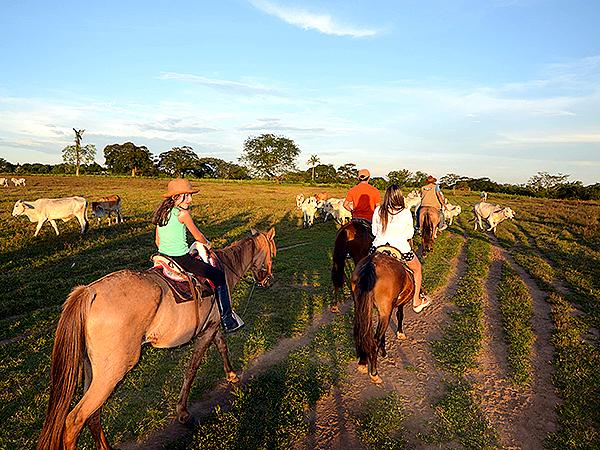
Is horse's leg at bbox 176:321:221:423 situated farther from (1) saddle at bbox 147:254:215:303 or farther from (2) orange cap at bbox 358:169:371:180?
(2) orange cap at bbox 358:169:371:180

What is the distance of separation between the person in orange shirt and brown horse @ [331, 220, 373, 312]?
252mm

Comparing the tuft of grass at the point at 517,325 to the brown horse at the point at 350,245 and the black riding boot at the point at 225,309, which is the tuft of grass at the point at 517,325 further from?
the black riding boot at the point at 225,309

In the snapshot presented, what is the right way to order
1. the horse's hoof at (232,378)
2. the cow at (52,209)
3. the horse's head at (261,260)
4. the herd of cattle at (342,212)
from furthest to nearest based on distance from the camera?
the herd of cattle at (342,212) < the cow at (52,209) < the horse's head at (261,260) < the horse's hoof at (232,378)

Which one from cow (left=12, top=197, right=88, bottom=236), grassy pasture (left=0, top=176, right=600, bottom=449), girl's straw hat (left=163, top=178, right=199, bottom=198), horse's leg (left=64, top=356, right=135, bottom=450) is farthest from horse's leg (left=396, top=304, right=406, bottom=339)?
cow (left=12, top=197, right=88, bottom=236)

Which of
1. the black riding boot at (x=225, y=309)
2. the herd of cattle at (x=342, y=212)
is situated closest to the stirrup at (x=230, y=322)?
the black riding boot at (x=225, y=309)

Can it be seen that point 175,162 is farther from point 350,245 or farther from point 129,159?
point 350,245

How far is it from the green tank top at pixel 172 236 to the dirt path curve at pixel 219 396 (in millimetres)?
2137

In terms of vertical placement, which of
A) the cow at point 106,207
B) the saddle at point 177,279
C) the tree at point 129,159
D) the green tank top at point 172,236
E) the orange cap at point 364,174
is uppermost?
the tree at point 129,159

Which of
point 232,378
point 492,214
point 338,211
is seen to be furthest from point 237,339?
point 492,214

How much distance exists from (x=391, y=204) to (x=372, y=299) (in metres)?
1.77

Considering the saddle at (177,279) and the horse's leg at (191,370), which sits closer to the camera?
the saddle at (177,279)

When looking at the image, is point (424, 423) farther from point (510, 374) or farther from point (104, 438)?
point (104, 438)

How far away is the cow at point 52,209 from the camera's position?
1608 cm

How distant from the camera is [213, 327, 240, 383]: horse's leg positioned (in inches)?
215
